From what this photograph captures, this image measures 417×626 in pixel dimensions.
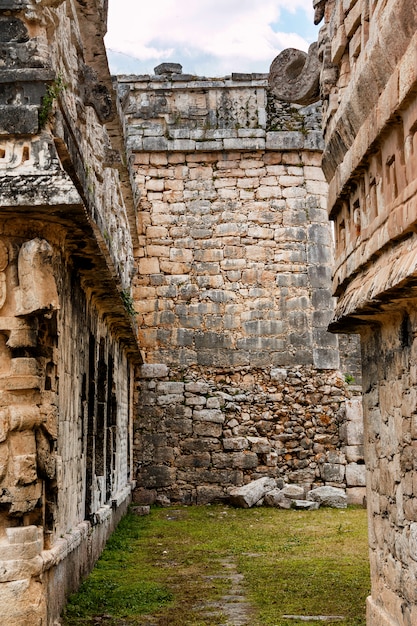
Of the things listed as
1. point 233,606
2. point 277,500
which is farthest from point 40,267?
point 277,500

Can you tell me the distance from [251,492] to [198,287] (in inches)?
142

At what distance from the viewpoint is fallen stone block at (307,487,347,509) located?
13.1 m

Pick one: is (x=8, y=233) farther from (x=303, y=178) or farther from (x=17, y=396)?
(x=303, y=178)

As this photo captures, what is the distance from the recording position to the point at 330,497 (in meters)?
13.2

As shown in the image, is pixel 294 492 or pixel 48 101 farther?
pixel 294 492

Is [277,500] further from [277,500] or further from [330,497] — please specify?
[330,497]

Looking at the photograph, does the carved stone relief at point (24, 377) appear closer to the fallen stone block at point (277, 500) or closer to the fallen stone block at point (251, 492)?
the fallen stone block at point (251, 492)

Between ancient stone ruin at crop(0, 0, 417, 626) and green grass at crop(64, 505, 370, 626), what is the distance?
0.41 meters

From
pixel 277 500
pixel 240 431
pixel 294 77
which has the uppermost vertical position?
pixel 294 77

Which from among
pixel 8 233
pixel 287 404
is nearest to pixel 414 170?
pixel 8 233

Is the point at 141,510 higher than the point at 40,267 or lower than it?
lower

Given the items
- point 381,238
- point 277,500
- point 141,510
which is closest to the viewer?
point 381,238

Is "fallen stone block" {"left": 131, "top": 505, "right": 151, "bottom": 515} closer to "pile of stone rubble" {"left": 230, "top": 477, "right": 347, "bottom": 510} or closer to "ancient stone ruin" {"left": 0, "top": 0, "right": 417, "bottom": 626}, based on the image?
"ancient stone ruin" {"left": 0, "top": 0, "right": 417, "bottom": 626}

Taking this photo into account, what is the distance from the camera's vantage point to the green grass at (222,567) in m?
6.47
